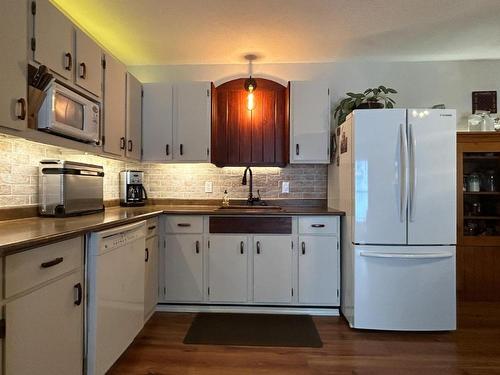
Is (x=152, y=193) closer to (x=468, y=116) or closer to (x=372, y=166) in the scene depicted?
(x=372, y=166)

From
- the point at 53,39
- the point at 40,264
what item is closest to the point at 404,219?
the point at 40,264

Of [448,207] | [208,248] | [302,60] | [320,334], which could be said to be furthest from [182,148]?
[448,207]

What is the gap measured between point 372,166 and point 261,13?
144cm

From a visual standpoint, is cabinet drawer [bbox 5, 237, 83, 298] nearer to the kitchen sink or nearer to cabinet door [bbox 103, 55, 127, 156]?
cabinet door [bbox 103, 55, 127, 156]

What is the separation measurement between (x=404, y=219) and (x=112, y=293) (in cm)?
207

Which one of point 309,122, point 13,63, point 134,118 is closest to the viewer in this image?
point 13,63

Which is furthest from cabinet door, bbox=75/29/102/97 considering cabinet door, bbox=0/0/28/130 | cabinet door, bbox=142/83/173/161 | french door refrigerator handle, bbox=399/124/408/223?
french door refrigerator handle, bbox=399/124/408/223

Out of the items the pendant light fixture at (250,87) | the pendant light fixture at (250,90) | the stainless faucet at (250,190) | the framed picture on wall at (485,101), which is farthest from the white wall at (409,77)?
the stainless faucet at (250,190)

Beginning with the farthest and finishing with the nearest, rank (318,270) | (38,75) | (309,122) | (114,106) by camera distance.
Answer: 1. (309,122)
2. (318,270)
3. (114,106)
4. (38,75)

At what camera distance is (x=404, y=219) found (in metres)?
2.41

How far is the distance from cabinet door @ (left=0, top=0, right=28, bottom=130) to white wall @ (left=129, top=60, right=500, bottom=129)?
2052 mm

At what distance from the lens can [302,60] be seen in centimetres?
334

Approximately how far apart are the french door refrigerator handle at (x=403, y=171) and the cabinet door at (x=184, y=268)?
1.67 m

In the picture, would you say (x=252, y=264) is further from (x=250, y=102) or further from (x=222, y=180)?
(x=250, y=102)
